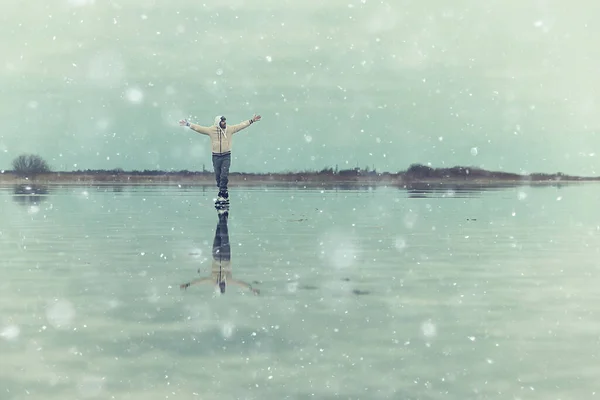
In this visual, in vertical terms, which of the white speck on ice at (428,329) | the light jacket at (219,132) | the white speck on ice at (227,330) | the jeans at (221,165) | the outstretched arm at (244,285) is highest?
the light jacket at (219,132)

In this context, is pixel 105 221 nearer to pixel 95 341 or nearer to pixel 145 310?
pixel 145 310

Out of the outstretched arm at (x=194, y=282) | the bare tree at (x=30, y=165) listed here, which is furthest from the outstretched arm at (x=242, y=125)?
the bare tree at (x=30, y=165)

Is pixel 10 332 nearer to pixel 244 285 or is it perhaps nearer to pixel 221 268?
pixel 244 285

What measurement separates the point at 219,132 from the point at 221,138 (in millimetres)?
195

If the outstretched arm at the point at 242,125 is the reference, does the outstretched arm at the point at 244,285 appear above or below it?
below

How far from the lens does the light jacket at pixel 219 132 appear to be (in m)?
25.5

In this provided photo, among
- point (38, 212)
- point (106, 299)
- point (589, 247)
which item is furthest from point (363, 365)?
point (38, 212)

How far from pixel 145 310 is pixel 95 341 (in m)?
1.41

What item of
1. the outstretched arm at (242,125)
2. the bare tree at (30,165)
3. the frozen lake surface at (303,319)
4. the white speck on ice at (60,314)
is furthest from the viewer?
the bare tree at (30,165)

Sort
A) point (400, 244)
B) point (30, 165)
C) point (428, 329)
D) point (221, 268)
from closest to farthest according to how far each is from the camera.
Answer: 1. point (428, 329)
2. point (221, 268)
3. point (400, 244)
4. point (30, 165)

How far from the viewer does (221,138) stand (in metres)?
25.6

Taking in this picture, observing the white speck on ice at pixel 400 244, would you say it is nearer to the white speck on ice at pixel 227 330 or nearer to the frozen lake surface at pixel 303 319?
the frozen lake surface at pixel 303 319

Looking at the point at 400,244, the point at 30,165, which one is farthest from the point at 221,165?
the point at 30,165

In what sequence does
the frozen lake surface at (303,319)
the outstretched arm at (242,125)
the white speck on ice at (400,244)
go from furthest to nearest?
the outstretched arm at (242,125), the white speck on ice at (400,244), the frozen lake surface at (303,319)
